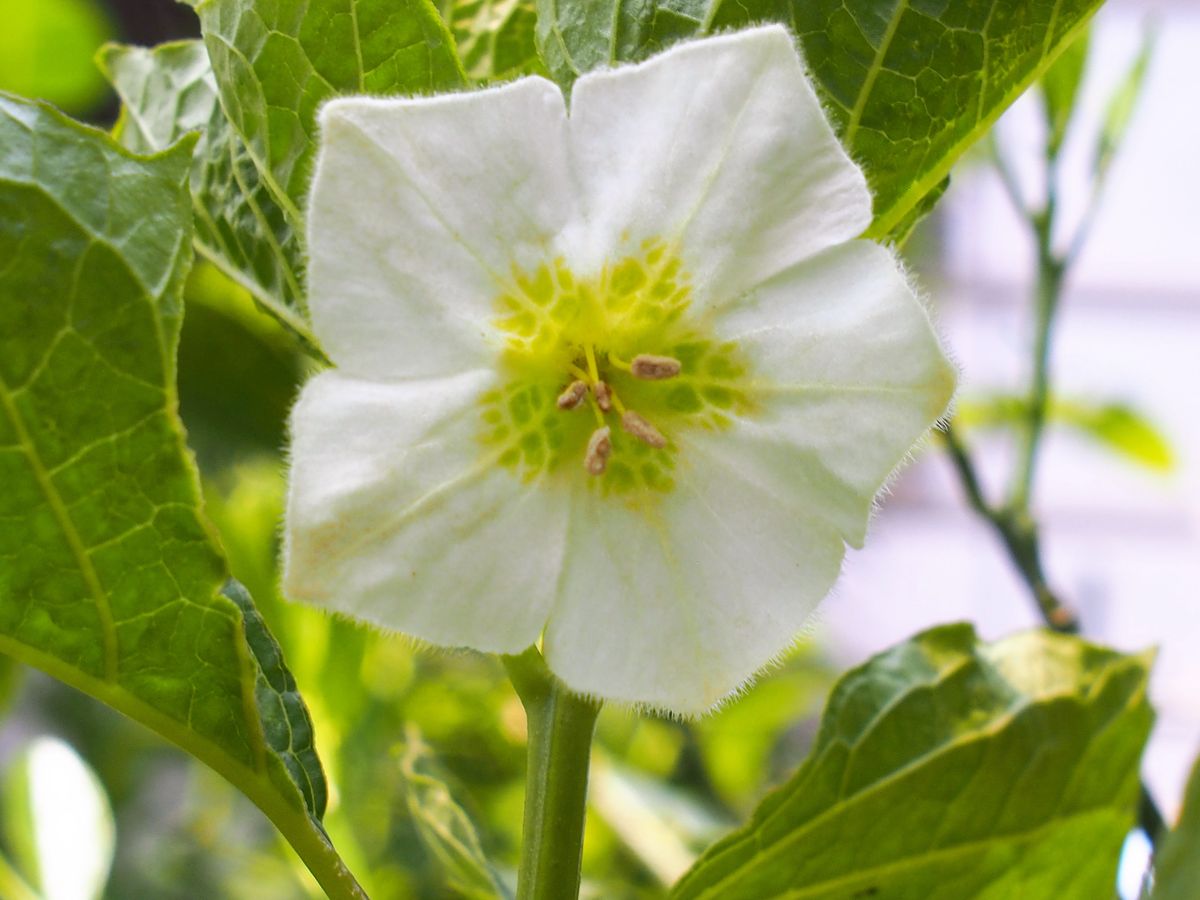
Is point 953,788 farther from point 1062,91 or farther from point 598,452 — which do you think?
point 1062,91

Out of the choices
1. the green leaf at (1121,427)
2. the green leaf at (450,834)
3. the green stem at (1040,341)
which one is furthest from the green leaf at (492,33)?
the green leaf at (1121,427)

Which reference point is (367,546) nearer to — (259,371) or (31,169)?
(31,169)

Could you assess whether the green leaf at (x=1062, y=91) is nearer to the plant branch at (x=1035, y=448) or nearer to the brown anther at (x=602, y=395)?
the plant branch at (x=1035, y=448)

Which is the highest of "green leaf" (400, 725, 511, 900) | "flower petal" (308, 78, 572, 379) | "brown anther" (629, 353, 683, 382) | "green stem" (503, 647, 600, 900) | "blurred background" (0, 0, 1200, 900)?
"flower petal" (308, 78, 572, 379)

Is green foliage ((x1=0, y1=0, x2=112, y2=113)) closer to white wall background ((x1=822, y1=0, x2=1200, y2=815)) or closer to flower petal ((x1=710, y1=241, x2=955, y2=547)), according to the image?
flower petal ((x1=710, y1=241, x2=955, y2=547))

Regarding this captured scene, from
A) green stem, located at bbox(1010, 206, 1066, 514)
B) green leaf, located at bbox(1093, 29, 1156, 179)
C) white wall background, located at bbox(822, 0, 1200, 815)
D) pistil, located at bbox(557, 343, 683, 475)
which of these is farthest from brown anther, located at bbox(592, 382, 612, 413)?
white wall background, located at bbox(822, 0, 1200, 815)

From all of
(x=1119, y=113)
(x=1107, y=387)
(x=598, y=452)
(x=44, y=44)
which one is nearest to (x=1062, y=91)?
(x=1119, y=113)
